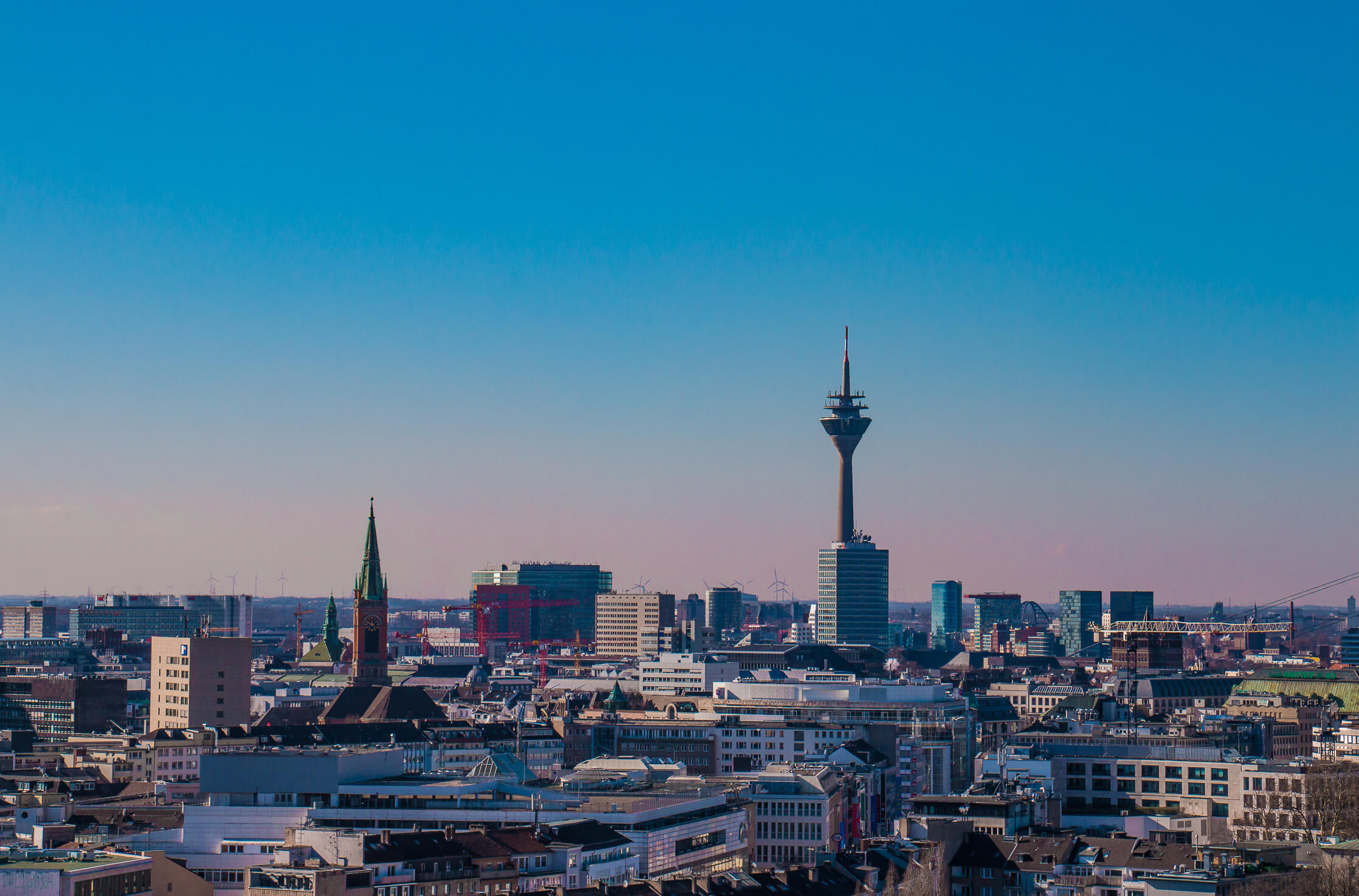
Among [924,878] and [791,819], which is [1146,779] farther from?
[924,878]

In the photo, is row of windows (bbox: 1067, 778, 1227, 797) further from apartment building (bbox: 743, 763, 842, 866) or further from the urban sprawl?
apartment building (bbox: 743, 763, 842, 866)

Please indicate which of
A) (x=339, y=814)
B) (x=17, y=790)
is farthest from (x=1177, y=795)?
(x=17, y=790)

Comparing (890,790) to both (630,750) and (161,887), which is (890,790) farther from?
(161,887)

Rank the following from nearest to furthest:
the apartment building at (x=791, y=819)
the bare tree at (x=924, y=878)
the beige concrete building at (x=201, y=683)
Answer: the bare tree at (x=924, y=878) → the apartment building at (x=791, y=819) → the beige concrete building at (x=201, y=683)

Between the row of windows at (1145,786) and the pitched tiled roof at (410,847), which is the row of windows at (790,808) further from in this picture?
the pitched tiled roof at (410,847)

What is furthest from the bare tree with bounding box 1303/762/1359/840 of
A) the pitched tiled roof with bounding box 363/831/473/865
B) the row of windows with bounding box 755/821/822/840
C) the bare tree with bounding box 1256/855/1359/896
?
the pitched tiled roof with bounding box 363/831/473/865

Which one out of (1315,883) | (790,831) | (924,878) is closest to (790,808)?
(790,831)

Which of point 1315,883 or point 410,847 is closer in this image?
point 1315,883

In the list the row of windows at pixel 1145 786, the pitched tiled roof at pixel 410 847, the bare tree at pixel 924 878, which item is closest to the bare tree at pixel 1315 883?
the bare tree at pixel 924 878

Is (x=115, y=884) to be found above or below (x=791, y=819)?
above
